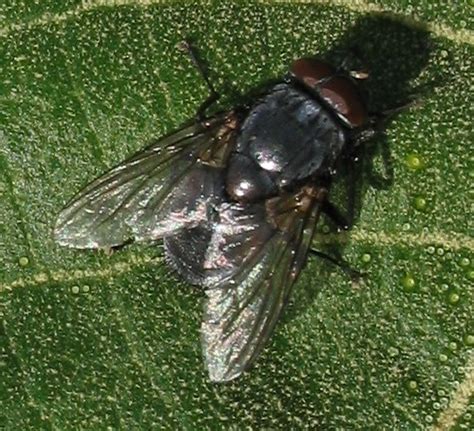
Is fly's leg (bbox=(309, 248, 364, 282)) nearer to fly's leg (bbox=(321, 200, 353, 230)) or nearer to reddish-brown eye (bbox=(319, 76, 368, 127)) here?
fly's leg (bbox=(321, 200, 353, 230))

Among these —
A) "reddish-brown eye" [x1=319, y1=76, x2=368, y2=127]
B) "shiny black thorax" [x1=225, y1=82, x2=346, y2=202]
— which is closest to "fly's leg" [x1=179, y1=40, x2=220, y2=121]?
"shiny black thorax" [x1=225, y1=82, x2=346, y2=202]

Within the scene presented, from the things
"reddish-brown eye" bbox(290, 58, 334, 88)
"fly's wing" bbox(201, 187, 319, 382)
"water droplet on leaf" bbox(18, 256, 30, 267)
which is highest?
"reddish-brown eye" bbox(290, 58, 334, 88)

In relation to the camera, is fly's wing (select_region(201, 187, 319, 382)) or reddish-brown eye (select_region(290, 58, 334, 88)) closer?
fly's wing (select_region(201, 187, 319, 382))

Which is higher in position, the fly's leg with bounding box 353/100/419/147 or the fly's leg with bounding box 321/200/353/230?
the fly's leg with bounding box 353/100/419/147

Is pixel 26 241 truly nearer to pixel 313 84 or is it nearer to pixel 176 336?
pixel 176 336

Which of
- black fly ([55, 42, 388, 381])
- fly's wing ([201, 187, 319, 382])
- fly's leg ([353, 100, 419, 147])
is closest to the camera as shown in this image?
fly's wing ([201, 187, 319, 382])

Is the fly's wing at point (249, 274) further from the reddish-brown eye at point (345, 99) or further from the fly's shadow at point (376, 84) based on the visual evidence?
the reddish-brown eye at point (345, 99)

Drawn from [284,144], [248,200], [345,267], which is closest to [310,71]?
[284,144]
